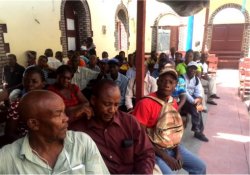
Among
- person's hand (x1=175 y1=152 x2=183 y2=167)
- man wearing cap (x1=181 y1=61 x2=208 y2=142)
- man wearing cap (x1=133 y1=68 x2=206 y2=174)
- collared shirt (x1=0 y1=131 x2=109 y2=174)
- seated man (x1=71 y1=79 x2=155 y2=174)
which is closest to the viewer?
collared shirt (x1=0 y1=131 x2=109 y2=174)

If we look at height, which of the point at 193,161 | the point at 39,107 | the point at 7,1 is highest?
the point at 7,1

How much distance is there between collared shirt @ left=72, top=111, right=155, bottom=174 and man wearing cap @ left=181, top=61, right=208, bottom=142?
93.6 inches

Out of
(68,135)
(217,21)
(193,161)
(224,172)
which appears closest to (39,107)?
(68,135)

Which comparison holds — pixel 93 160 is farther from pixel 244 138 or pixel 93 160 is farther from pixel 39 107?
pixel 244 138

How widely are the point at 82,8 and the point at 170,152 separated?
20.3 ft

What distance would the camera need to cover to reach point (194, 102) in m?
3.85

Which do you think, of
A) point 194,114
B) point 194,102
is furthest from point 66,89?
point 194,114

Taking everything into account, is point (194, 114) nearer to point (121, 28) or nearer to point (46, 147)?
point (46, 147)

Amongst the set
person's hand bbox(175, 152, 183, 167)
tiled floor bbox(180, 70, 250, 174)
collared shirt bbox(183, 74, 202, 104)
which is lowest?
tiled floor bbox(180, 70, 250, 174)

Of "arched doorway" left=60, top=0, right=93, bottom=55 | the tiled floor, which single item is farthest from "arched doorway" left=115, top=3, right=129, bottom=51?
the tiled floor

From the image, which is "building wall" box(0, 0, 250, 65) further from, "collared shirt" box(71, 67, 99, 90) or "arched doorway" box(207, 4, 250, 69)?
"arched doorway" box(207, 4, 250, 69)

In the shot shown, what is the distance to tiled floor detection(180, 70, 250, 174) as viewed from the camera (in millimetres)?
3225

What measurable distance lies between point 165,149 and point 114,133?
26.2 inches

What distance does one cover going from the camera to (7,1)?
4.69 m
